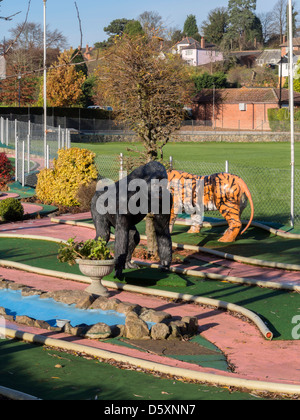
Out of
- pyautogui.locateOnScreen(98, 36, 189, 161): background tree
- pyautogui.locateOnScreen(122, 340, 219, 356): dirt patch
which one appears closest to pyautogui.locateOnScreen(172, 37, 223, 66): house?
pyautogui.locateOnScreen(98, 36, 189, 161): background tree

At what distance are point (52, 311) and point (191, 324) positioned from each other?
8.84 ft

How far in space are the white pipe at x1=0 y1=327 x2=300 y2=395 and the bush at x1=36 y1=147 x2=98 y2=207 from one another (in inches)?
613

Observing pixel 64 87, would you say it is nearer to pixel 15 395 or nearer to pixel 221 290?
pixel 221 290

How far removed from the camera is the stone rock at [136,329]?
10055mm

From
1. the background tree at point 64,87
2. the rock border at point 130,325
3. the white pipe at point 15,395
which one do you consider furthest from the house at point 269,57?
the white pipe at point 15,395

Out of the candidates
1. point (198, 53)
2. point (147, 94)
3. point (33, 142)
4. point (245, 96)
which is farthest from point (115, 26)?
point (147, 94)

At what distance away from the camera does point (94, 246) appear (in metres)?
12.3

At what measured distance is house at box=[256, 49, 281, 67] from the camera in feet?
439

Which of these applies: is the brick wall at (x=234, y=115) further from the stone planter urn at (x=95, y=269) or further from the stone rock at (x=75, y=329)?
the stone rock at (x=75, y=329)

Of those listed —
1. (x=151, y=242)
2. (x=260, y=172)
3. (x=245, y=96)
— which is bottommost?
(x=151, y=242)

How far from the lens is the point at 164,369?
8375 millimetres

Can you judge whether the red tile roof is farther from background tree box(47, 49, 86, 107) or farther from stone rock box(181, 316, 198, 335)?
stone rock box(181, 316, 198, 335)

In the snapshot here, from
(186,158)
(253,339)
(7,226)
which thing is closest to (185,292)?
(253,339)

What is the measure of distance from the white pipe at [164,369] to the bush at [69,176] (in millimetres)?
15569
